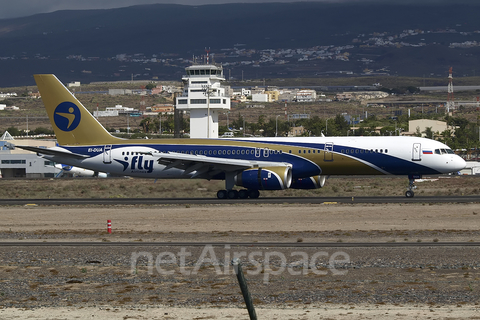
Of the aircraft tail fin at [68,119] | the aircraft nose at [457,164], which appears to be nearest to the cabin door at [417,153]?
the aircraft nose at [457,164]

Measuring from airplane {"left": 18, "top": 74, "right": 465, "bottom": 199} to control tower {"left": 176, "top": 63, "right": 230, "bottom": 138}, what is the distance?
52.7m

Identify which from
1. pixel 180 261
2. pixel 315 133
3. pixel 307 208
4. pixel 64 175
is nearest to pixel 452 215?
pixel 307 208

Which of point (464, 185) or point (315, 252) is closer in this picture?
point (315, 252)

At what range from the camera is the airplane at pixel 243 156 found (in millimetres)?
41469

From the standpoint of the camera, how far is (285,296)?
16016 mm

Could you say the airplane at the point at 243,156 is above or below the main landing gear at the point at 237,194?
above

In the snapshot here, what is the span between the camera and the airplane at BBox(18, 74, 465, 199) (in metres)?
41.5

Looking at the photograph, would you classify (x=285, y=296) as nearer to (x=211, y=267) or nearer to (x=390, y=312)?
(x=390, y=312)

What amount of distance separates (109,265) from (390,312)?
9.34 metres

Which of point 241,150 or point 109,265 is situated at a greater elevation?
point 241,150

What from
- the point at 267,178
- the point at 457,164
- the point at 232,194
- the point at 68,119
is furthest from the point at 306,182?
the point at 68,119

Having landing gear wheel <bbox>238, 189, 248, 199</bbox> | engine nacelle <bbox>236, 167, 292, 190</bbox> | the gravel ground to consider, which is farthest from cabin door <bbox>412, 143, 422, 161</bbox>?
landing gear wheel <bbox>238, 189, 248, 199</bbox>

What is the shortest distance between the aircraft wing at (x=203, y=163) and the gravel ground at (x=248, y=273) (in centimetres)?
1132

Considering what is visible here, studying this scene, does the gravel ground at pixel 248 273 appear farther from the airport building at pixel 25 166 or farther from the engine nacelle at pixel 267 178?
the airport building at pixel 25 166
